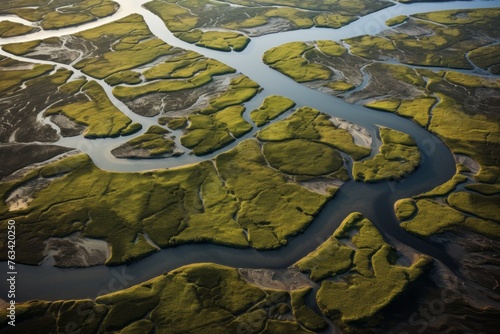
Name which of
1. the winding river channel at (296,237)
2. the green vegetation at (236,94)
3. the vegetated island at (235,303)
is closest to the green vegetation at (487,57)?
the winding river channel at (296,237)

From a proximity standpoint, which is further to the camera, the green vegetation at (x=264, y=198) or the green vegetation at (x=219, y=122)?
the green vegetation at (x=219, y=122)

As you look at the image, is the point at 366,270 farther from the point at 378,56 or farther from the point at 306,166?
the point at 378,56

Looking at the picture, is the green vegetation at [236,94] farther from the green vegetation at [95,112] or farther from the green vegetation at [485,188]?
the green vegetation at [485,188]

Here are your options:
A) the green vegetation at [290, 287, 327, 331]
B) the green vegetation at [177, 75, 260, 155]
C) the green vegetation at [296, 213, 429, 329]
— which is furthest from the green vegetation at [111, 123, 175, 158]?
the green vegetation at [290, 287, 327, 331]

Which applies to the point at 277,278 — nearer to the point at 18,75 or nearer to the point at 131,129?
the point at 131,129

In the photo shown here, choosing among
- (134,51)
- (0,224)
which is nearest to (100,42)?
(134,51)

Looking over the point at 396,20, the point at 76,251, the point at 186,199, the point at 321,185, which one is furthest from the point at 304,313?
the point at 396,20
